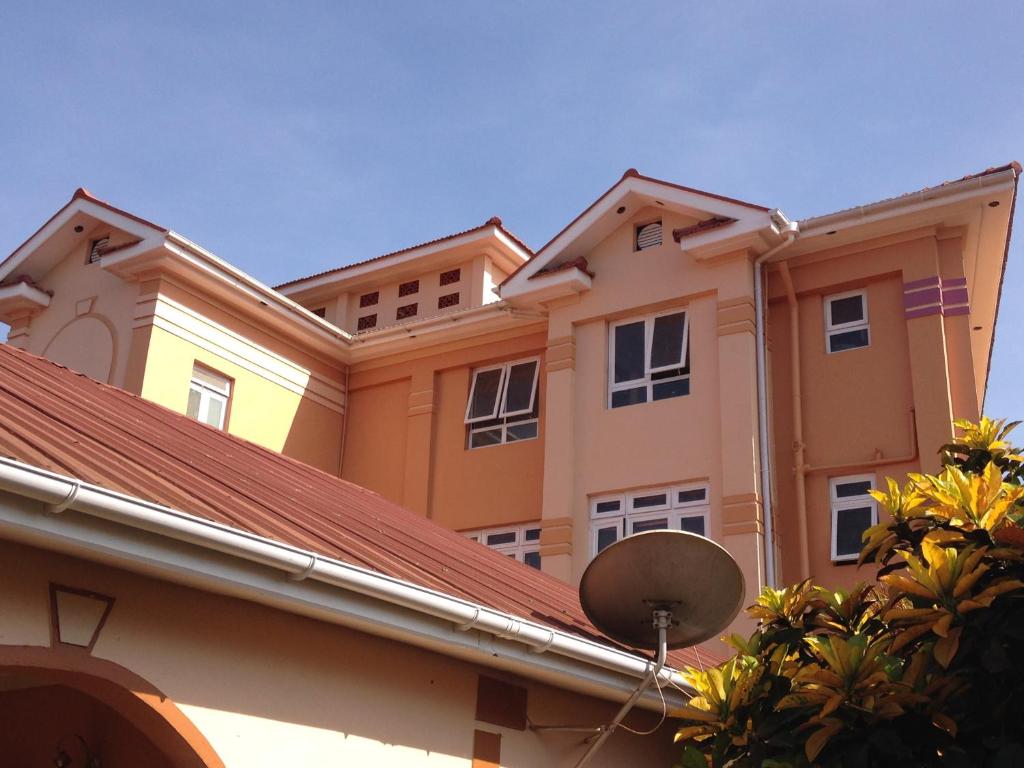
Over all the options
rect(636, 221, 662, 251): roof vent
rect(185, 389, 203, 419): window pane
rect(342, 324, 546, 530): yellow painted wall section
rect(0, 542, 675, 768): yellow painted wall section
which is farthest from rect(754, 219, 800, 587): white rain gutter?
rect(185, 389, 203, 419): window pane

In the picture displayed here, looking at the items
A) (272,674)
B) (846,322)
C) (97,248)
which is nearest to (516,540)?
(846,322)

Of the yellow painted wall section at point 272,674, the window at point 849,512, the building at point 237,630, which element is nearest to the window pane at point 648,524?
the window at point 849,512

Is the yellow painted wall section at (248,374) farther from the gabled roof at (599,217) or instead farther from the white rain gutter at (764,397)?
the white rain gutter at (764,397)

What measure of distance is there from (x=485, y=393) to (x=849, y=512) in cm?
652

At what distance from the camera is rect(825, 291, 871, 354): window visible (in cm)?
1742

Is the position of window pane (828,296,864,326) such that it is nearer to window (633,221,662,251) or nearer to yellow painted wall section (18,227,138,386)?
window (633,221,662,251)

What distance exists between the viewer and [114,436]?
7.67 m

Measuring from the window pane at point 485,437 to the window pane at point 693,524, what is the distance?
4009 millimetres

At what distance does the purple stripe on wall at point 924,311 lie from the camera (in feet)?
54.5

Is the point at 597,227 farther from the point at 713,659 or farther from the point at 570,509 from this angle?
the point at 713,659

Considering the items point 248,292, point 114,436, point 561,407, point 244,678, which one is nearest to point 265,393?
point 248,292

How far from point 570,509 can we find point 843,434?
3882mm

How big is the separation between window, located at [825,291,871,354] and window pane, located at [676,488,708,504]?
274 centimetres

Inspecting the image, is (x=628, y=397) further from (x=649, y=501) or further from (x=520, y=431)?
(x=520, y=431)
